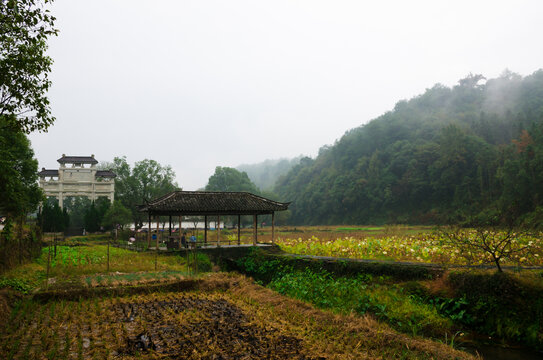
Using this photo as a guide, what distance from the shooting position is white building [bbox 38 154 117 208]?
34.8 meters

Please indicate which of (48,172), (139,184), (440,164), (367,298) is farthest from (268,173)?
(367,298)

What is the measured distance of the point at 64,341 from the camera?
667cm

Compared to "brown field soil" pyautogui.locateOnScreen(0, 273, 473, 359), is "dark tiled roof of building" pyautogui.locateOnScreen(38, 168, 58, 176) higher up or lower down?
higher up

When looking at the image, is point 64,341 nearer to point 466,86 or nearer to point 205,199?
point 205,199

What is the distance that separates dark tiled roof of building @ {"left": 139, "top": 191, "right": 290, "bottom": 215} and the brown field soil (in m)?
8.07

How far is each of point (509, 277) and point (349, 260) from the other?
583 centimetres

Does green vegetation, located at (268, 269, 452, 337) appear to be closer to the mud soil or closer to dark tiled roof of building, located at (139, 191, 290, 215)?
the mud soil

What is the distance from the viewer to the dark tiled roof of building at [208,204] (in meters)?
17.8

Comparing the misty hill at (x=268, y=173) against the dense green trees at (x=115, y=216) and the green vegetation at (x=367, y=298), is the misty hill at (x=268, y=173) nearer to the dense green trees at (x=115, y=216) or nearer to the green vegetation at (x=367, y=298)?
the dense green trees at (x=115, y=216)

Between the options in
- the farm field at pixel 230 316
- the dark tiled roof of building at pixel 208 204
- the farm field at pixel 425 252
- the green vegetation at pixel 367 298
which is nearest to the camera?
the farm field at pixel 230 316

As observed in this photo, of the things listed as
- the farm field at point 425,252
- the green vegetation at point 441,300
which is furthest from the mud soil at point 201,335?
the farm field at point 425,252

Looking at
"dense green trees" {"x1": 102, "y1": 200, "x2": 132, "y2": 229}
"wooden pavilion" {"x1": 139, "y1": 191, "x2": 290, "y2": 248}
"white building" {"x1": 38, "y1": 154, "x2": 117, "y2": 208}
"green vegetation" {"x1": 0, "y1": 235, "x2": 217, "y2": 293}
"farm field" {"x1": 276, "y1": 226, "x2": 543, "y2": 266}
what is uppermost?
"white building" {"x1": 38, "y1": 154, "x2": 117, "y2": 208}

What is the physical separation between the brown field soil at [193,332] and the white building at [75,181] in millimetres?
28866

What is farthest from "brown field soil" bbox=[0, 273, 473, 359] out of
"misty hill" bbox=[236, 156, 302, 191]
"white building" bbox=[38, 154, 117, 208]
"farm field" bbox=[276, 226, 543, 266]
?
"misty hill" bbox=[236, 156, 302, 191]
